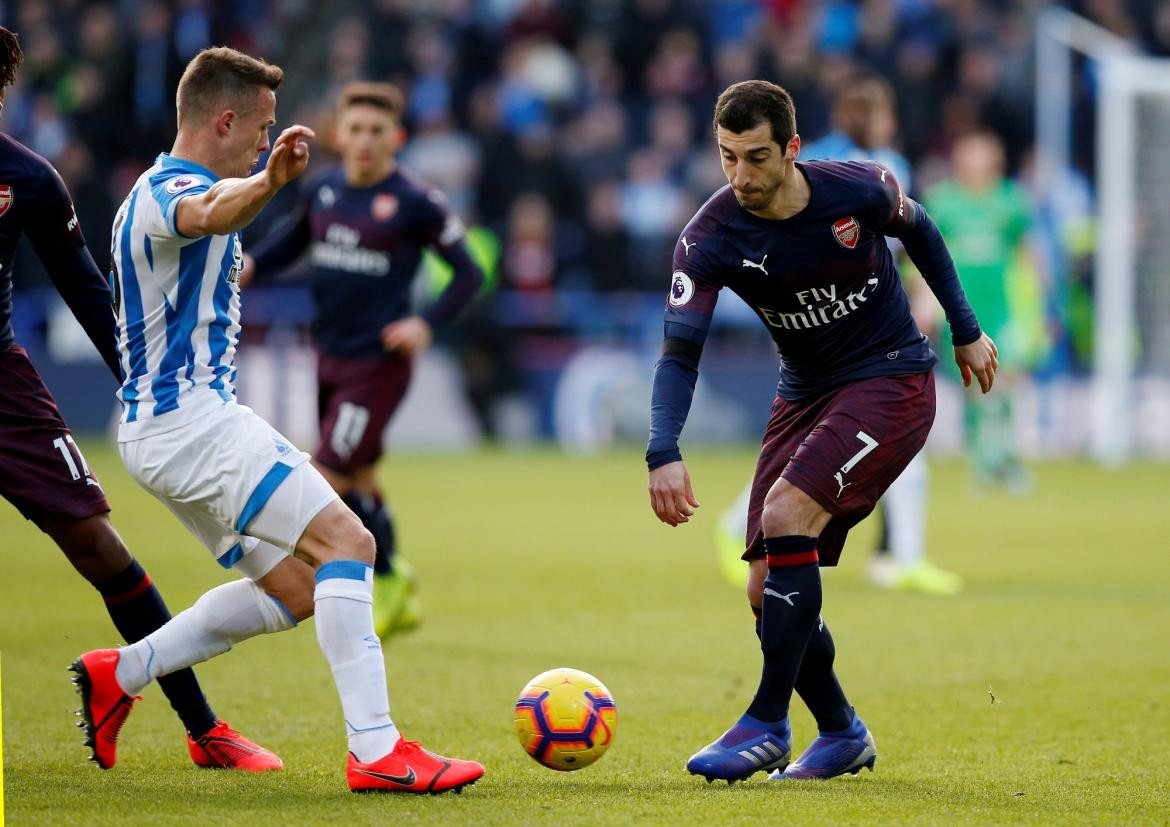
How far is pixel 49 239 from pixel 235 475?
116 centimetres

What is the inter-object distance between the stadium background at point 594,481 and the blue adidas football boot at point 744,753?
71 millimetres

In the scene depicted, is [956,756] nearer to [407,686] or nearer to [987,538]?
[407,686]

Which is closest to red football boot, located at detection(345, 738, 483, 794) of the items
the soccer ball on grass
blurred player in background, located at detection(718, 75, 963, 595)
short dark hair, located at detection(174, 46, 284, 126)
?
the soccer ball on grass

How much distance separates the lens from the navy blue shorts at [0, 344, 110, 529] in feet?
17.6

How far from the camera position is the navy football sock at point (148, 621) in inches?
217

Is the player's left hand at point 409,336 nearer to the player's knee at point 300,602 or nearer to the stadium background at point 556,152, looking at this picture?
the player's knee at point 300,602

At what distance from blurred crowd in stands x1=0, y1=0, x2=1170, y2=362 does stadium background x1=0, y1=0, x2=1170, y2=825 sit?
56 millimetres

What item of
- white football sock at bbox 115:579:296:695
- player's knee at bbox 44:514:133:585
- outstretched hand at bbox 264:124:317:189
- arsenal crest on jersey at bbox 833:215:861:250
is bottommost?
white football sock at bbox 115:579:296:695

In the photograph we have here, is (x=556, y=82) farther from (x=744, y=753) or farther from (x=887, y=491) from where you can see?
(x=744, y=753)

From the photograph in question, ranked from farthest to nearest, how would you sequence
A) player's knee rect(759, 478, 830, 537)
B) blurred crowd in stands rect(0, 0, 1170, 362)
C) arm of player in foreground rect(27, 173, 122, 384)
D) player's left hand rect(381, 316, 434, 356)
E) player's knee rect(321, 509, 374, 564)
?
blurred crowd in stands rect(0, 0, 1170, 362) → player's left hand rect(381, 316, 434, 356) → arm of player in foreground rect(27, 173, 122, 384) → player's knee rect(759, 478, 830, 537) → player's knee rect(321, 509, 374, 564)

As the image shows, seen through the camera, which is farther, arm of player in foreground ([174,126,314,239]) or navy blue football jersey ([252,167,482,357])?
navy blue football jersey ([252,167,482,357])

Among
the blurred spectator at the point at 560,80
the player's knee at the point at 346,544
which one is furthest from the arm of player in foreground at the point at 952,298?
the blurred spectator at the point at 560,80

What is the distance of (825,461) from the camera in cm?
529

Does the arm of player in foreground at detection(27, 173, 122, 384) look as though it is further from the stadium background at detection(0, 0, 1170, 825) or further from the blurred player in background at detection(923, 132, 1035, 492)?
the blurred player in background at detection(923, 132, 1035, 492)
